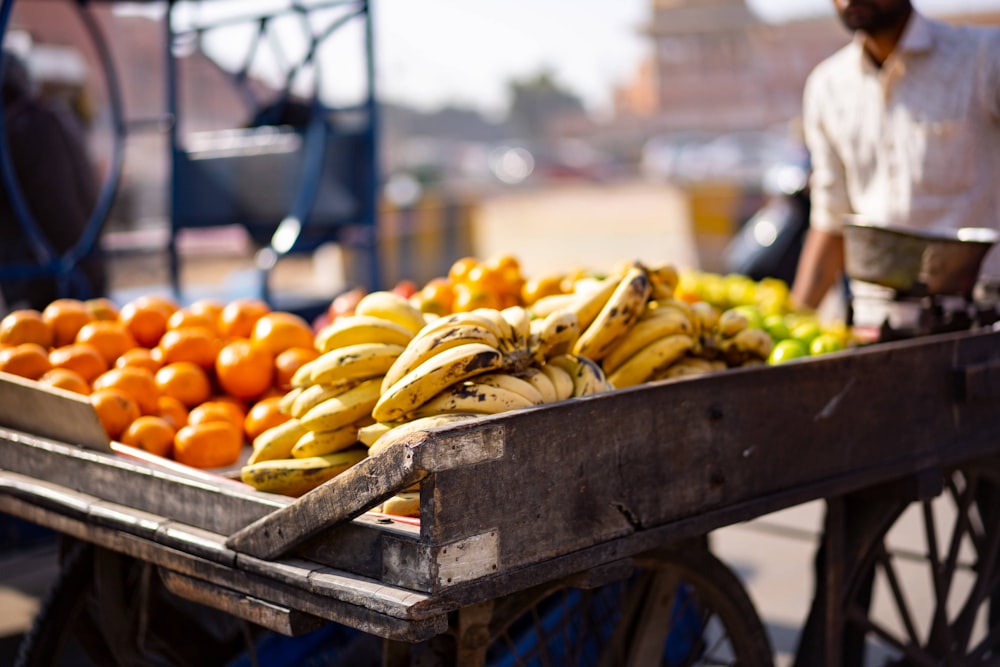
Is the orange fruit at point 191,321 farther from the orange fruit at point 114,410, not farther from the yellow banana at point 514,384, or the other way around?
the yellow banana at point 514,384

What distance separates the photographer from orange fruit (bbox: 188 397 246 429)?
253 cm

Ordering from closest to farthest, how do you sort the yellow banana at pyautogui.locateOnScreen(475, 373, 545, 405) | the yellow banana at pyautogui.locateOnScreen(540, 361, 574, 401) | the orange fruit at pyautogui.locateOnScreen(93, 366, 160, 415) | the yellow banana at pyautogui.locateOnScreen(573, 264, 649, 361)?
the yellow banana at pyautogui.locateOnScreen(475, 373, 545, 405)
the yellow banana at pyautogui.locateOnScreen(540, 361, 574, 401)
the yellow banana at pyautogui.locateOnScreen(573, 264, 649, 361)
the orange fruit at pyautogui.locateOnScreen(93, 366, 160, 415)

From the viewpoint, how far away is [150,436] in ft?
8.02

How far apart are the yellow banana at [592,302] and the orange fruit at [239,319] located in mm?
1097

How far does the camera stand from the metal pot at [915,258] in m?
2.61

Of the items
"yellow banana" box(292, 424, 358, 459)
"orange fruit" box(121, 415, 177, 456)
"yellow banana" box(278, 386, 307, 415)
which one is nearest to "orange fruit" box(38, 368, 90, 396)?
"orange fruit" box(121, 415, 177, 456)

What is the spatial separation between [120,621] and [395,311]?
3.26ft

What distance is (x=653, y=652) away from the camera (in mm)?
2373

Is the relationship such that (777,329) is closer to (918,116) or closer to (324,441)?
(918,116)

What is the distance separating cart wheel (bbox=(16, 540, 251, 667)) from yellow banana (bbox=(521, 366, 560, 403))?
2.96 feet

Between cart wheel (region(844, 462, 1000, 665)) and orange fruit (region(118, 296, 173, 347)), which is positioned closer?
cart wheel (region(844, 462, 1000, 665))

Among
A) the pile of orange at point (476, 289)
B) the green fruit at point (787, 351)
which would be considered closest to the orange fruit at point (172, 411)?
the pile of orange at point (476, 289)

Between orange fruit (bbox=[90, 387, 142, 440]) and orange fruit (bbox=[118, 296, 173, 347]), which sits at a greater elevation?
orange fruit (bbox=[118, 296, 173, 347])

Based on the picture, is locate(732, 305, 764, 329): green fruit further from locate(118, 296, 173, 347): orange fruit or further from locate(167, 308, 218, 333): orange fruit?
locate(118, 296, 173, 347): orange fruit
